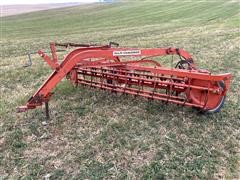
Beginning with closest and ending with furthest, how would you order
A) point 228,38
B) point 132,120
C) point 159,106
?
point 132,120 → point 159,106 → point 228,38

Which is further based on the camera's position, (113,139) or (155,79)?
(155,79)

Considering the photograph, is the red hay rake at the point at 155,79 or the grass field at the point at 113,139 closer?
the grass field at the point at 113,139

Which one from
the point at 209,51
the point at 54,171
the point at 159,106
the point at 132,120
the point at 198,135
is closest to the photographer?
the point at 54,171

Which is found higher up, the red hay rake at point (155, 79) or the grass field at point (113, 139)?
the red hay rake at point (155, 79)

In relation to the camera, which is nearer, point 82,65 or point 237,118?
point 237,118

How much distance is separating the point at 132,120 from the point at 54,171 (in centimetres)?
165

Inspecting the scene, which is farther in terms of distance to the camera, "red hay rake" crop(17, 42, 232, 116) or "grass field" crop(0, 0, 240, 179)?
"red hay rake" crop(17, 42, 232, 116)

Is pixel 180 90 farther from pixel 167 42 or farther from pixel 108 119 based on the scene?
Answer: pixel 167 42

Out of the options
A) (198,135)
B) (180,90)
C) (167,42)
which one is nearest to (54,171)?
(198,135)

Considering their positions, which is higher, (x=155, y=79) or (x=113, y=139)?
(x=155, y=79)

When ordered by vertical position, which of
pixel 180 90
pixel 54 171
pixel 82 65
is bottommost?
pixel 54 171

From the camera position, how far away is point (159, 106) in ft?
18.6

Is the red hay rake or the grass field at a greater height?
the red hay rake

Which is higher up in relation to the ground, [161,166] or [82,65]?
[82,65]
